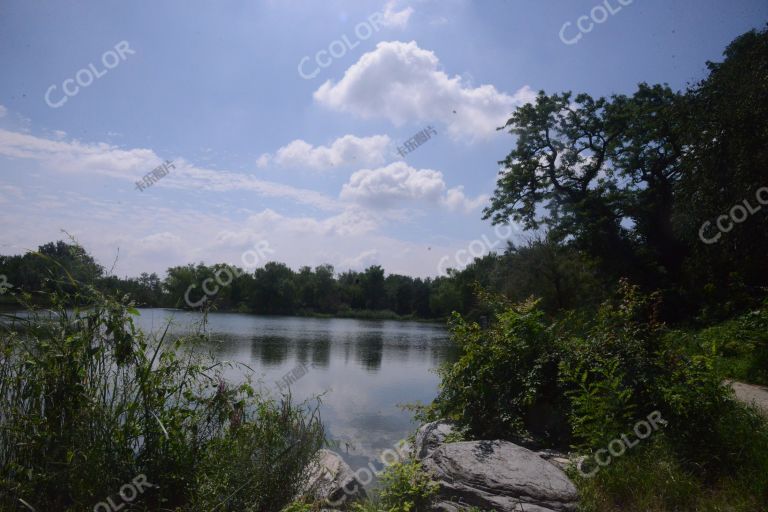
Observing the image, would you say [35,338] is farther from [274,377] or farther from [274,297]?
[274,297]

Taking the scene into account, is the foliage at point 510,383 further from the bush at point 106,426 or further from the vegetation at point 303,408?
the bush at point 106,426

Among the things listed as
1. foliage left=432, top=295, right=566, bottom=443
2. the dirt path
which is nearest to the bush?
foliage left=432, top=295, right=566, bottom=443

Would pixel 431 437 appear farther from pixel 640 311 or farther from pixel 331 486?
pixel 640 311

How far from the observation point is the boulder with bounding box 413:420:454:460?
558 cm

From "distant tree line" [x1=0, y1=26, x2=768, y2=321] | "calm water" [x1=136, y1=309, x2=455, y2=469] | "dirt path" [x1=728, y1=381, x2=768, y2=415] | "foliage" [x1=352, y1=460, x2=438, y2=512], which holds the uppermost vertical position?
"distant tree line" [x1=0, y1=26, x2=768, y2=321]

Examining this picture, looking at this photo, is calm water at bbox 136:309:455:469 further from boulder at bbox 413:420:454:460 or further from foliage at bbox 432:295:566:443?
foliage at bbox 432:295:566:443

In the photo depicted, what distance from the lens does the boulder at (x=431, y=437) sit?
5582mm

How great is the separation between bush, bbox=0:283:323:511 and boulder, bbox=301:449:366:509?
519 millimetres

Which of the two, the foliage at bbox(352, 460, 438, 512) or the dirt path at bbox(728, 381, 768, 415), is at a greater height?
the dirt path at bbox(728, 381, 768, 415)

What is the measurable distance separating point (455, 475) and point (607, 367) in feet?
6.39

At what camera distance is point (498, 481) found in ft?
13.2

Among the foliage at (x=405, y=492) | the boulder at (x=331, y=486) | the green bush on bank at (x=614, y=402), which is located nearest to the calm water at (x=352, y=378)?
the boulder at (x=331, y=486)

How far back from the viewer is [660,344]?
514 centimetres

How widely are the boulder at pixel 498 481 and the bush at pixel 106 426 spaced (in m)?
1.46
